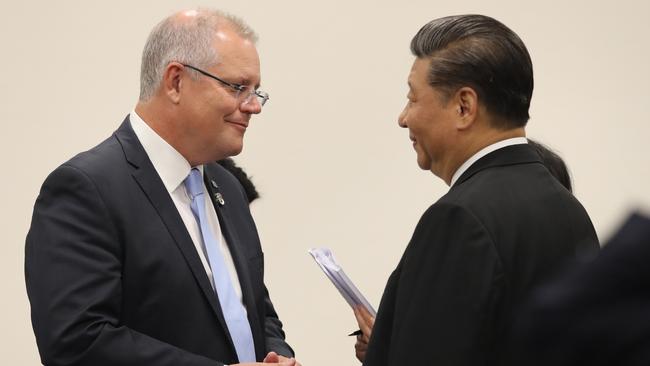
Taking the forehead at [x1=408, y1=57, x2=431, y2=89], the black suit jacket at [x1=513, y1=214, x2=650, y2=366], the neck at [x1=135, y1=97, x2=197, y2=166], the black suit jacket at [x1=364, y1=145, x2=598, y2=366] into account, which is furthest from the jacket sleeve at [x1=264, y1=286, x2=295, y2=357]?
the black suit jacket at [x1=513, y1=214, x2=650, y2=366]

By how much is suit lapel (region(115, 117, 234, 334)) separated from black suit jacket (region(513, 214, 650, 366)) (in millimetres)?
1396

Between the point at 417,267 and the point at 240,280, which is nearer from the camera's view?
the point at 417,267

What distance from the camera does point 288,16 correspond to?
423 centimetres

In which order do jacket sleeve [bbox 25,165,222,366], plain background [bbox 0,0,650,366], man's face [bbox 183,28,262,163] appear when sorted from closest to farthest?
1. jacket sleeve [bbox 25,165,222,366]
2. man's face [bbox 183,28,262,163]
3. plain background [bbox 0,0,650,366]

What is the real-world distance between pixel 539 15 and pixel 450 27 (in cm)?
258

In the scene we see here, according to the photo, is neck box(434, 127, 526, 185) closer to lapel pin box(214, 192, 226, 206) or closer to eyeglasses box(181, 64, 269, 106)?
eyeglasses box(181, 64, 269, 106)

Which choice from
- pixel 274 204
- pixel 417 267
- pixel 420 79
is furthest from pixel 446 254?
pixel 274 204

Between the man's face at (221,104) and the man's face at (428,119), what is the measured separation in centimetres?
51

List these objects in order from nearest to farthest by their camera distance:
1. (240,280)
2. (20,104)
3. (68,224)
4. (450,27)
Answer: (450,27) < (68,224) < (240,280) < (20,104)

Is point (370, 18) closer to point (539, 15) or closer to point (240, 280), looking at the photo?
point (539, 15)

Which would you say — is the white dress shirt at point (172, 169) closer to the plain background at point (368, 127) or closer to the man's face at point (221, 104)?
the man's face at point (221, 104)

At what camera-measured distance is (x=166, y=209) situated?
218 centimetres

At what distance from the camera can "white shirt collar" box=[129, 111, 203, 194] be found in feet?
7.37

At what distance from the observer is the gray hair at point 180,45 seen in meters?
2.27
